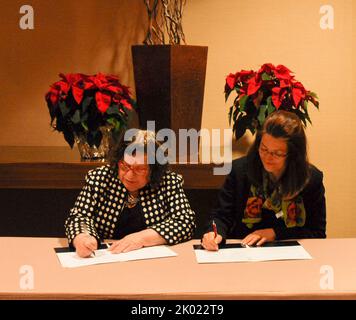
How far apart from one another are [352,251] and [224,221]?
54 centimetres

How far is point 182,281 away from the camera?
1.48 m

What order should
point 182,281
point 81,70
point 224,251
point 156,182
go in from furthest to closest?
point 81,70, point 156,182, point 224,251, point 182,281

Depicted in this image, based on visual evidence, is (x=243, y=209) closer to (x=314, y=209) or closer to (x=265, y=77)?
(x=314, y=209)

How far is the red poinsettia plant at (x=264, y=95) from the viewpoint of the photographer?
2377 mm

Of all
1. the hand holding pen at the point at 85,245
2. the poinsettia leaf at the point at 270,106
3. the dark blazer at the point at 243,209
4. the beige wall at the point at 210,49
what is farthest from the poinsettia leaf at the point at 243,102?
the hand holding pen at the point at 85,245

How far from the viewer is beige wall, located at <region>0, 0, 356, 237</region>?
2834mm

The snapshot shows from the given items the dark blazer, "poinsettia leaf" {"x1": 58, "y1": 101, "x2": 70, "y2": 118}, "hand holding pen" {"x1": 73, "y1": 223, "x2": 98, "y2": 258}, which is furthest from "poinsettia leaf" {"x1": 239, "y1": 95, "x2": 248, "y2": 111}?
"hand holding pen" {"x1": 73, "y1": 223, "x2": 98, "y2": 258}

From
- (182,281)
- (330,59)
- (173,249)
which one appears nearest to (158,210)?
(173,249)

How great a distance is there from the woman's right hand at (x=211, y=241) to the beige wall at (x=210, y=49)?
3.71 feet

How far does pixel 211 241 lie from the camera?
1824 millimetres

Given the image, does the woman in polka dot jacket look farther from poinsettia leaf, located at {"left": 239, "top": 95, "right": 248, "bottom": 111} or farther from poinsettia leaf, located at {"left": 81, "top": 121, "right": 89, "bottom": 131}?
poinsettia leaf, located at {"left": 239, "top": 95, "right": 248, "bottom": 111}

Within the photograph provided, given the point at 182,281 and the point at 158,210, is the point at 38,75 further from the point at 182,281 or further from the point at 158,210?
the point at 182,281

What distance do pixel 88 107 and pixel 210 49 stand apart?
0.85 metres
